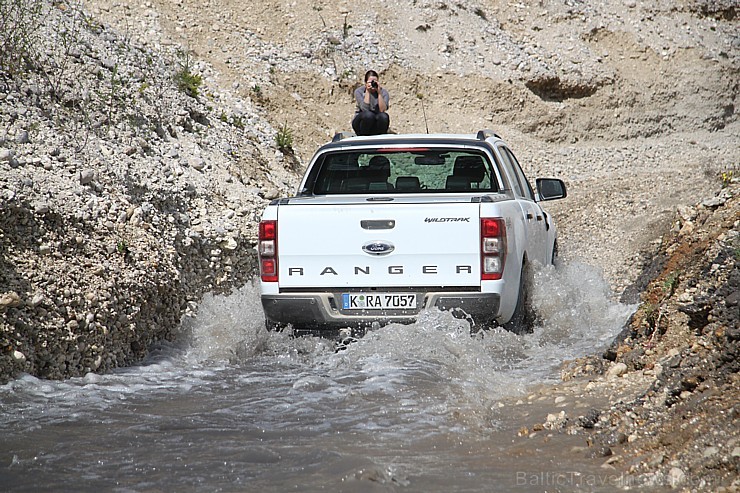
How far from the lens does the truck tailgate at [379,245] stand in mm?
6484

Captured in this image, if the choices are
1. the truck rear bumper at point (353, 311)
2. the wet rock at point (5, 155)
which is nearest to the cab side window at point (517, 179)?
the truck rear bumper at point (353, 311)

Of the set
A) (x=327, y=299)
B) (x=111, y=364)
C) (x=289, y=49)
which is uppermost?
(x=289, y=49)

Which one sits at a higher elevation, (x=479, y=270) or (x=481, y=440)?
(x=479, y=270)

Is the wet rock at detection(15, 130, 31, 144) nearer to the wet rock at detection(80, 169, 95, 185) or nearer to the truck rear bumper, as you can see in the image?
the wet rock at detection(80, 169, 95, 185)

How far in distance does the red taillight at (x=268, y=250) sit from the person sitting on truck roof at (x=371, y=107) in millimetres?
7276

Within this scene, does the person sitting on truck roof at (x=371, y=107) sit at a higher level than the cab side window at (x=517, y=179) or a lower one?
higher

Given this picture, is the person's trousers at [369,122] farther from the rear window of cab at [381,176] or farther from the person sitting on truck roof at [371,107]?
the rear window of cab at [381,176]

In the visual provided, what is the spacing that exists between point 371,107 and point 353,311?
25.3ft

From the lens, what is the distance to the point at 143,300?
786 cm

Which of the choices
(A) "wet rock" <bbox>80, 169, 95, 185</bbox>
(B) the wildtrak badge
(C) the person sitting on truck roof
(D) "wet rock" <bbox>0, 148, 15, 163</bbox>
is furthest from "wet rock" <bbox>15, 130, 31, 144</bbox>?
(C) the person sitting on truck roof

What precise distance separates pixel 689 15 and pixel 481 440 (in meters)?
22.3

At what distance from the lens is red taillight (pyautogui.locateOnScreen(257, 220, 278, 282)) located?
6.65 m

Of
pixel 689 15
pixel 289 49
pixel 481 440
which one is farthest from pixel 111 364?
pixel 689 15

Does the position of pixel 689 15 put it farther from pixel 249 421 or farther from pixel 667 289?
pixel 249 421
